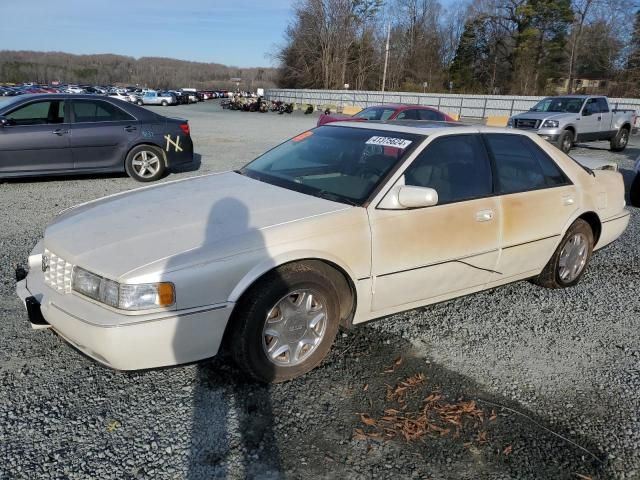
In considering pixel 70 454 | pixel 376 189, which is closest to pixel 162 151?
pixel 376 189

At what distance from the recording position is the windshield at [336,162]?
11.2ft

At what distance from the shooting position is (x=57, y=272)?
2.86m

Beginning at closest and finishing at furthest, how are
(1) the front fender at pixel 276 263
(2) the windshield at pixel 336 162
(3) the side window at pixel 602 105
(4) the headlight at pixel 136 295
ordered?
(4) the headlight at pixel 136 295, (1) the front fender at pixel 276 263, (2) the windshield at pixel 336 162, (3) the side window at pixel 602 105

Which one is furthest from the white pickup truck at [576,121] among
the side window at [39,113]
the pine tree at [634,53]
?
the pine tree at [634,53]

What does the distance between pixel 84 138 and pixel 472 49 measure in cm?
6343

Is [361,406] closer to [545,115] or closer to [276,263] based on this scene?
[276,263]

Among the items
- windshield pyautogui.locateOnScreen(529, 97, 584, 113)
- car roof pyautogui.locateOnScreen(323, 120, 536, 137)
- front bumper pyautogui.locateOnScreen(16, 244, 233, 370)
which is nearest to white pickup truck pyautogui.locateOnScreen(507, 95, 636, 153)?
windshield pyautogui.locateOnScreen(529, 97, 584, 113)

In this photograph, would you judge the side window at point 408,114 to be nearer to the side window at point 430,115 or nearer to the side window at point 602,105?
the side window at point 430,115

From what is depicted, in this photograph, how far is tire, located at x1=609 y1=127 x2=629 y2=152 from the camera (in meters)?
16.7

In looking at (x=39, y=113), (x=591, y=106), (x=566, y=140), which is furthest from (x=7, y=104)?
(x=591, y=106)

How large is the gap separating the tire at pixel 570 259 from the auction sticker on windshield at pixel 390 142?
1.82m

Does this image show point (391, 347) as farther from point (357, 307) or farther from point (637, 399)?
point (637, 399)

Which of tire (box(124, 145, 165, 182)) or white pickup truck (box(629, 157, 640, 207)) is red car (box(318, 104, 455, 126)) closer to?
white pickup truck (box(629, 157, 640, 207))

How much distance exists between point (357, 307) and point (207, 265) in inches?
40.8
